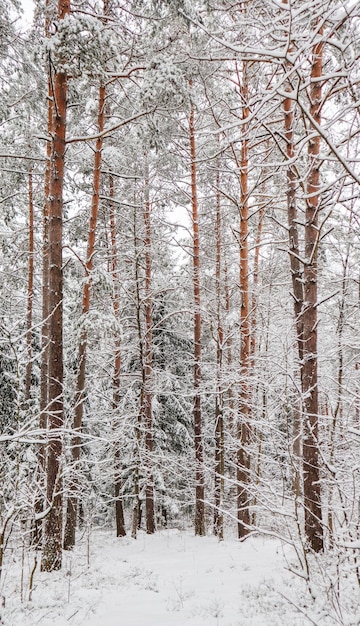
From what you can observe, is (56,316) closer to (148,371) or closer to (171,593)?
(171,593)

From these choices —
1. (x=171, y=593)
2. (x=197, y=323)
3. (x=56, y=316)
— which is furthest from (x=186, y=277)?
(x=171, y=593)

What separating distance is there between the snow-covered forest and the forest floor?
5cm

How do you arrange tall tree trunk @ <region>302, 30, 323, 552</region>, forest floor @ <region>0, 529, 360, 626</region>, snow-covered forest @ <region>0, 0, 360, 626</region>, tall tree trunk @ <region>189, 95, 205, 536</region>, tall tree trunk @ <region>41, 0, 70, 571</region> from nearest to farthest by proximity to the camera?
snow-covered forest @ <region>0, 0, 360, 626</region> → forest floor @ <region>0, 529, 360, 626</region> → tall tree trunk @ <region>302, 30, 323, 552</region> → tall tree trunk @ <region>41, 0, 70, 571</region> → tall tree trunk @ <region>189, 95, 205, 536</region>

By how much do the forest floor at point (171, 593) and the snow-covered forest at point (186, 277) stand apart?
0.05 metres

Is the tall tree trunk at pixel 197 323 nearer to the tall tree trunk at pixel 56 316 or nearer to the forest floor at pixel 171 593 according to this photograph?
the forest floor at pixel 171 593

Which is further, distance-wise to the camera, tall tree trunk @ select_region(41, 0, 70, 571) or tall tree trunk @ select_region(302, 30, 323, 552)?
tall tree trunk @ select_region(41, 0, 70, 571)

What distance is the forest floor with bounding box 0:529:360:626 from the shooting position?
4.76 metres

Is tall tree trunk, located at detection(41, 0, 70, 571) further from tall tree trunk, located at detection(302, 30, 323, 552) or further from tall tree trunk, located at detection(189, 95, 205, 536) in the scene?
tall tree trunk, located at detection(189, 95, 205, 536)

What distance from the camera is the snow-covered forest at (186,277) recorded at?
11.8ft

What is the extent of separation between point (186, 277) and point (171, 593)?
8.05 meters

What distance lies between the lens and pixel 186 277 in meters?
12.3

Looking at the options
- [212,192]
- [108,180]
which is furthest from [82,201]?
[212,192]

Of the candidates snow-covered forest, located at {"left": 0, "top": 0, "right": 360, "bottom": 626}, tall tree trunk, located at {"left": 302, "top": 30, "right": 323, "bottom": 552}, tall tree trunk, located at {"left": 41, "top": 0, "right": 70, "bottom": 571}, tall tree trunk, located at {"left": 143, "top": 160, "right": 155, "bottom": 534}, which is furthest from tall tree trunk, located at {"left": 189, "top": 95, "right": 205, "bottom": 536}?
tall tree trunk, located at {"left": 302, "top": 30, "right": 323, "bottom": 552}

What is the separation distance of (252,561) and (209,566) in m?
0.84
